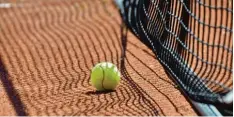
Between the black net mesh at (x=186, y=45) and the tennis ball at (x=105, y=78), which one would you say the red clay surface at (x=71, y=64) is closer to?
the tennis ball at (x=105, y=78)

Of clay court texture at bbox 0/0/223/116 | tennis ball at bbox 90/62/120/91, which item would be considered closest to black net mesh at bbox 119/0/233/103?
clay court texture at bbox 0/0/223/116

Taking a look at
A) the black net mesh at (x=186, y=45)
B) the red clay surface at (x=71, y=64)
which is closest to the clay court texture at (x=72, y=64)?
the red clay surface at (x=71, y=64)

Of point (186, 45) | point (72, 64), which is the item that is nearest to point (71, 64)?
point (72, 64)

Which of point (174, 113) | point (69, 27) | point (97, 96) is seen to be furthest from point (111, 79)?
point (69, 27)

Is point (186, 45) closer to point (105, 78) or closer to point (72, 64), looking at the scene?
point (105, 78)

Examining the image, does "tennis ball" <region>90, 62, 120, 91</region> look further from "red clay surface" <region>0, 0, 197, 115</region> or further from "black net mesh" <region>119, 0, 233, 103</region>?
A: "black net mesh" <region>119, 0, 233, 103</region>

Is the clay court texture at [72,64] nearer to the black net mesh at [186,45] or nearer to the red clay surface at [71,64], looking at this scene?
the red clay surface at [71,64]

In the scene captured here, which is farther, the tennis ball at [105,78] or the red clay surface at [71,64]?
the tennis ball at [105,78]
